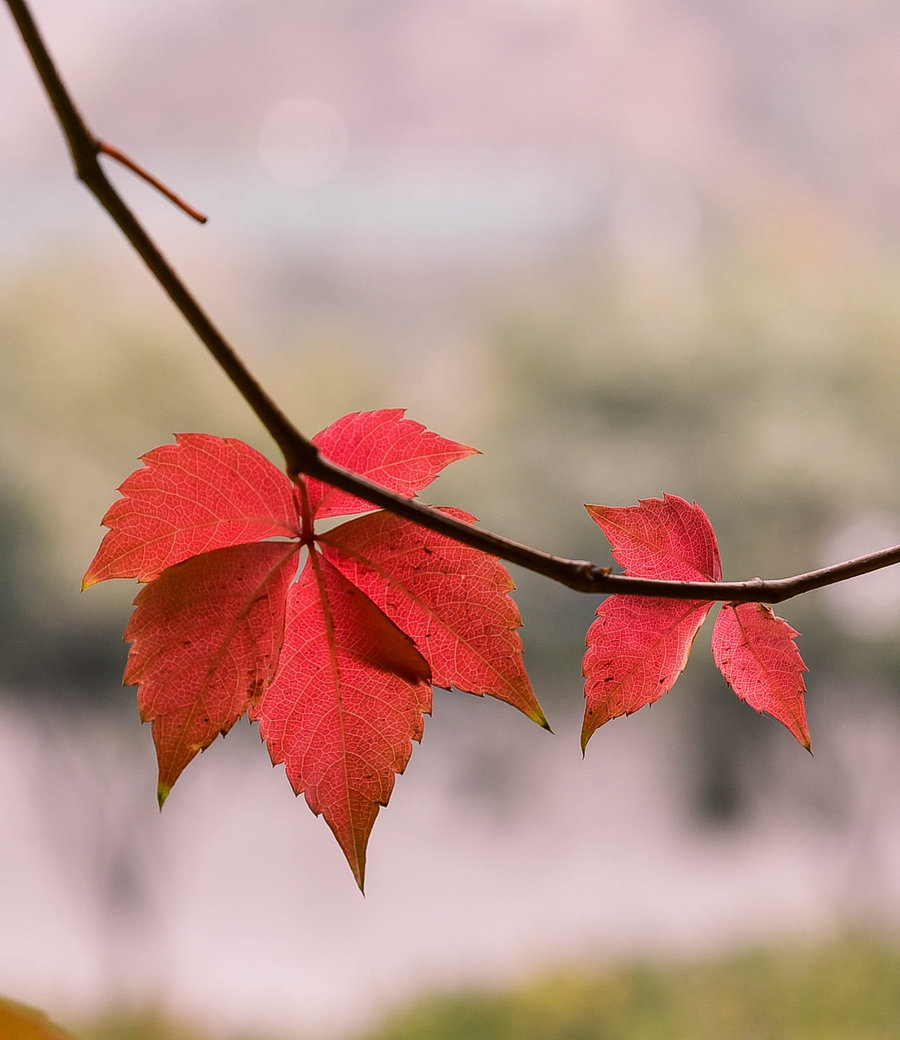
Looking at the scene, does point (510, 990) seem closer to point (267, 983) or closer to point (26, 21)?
point (267, 983)

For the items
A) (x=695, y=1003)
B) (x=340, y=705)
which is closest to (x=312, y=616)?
(x=340, y=705)

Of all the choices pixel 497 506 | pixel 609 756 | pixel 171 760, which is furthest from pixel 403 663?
pixel 609 756

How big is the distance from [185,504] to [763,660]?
14 centimetres

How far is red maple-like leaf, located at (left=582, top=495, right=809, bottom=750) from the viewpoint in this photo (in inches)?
8.3

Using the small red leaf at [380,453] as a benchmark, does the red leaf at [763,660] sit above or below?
below

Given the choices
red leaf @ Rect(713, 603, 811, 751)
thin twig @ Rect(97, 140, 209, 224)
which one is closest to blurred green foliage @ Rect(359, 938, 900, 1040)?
red leaf @ Rect(713, 603, 811, 751)

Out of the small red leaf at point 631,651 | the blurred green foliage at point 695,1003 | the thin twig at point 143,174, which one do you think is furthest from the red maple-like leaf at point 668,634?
the blurred green foliage at point 695,1003

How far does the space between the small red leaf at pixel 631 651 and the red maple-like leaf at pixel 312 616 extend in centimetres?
2

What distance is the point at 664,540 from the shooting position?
0.22 metres

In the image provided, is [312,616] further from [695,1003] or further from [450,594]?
[695,1003]

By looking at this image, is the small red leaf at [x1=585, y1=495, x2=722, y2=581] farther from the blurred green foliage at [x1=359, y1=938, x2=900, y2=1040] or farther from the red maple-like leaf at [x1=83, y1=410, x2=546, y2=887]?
the blurred green foliage at [x1=359, y1=938, x2=900, y2=1040]

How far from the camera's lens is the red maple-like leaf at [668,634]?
0.21m

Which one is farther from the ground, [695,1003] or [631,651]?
[631,651]

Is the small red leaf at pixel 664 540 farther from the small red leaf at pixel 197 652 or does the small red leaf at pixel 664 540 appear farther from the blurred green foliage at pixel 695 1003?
the blurred green foliage at pixel 695 1003
